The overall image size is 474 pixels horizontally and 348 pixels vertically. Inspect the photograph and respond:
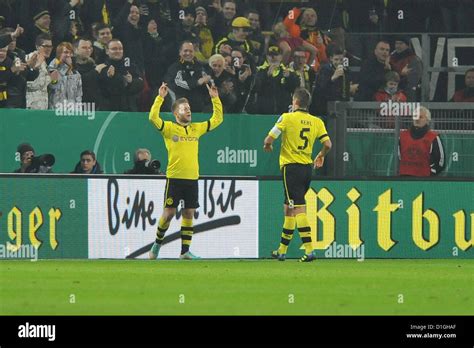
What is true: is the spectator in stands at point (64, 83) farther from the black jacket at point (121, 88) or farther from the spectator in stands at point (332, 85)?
the spectator in stands at point (332, 85)

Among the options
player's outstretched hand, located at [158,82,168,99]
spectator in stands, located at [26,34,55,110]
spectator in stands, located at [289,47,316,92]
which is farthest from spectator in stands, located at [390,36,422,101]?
spectator in stands, located at [26,34,55,110]

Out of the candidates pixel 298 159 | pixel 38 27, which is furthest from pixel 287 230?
pixel 38 27

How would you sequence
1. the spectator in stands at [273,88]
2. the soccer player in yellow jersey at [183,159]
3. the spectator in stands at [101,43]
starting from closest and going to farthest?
the soccer player in yellow jersey at [183,159] < the spectator in stands at [273,88] < the spectator in stands at [101,43]

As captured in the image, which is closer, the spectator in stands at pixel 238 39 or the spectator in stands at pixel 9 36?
the spectator in stands at pixel 9 36

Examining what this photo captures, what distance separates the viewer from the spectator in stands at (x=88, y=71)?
16.0 metres

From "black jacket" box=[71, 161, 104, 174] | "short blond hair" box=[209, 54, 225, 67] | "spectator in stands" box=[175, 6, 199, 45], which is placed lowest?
"black jacket" box=[71, 161, 104, 174]

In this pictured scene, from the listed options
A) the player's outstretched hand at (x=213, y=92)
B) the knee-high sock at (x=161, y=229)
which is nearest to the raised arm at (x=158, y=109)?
the player's outstretched hand at (x=213, y=92)

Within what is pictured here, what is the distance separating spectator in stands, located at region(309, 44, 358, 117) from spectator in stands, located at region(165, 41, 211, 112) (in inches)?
55.7

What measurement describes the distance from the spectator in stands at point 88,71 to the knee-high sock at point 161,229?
165cm

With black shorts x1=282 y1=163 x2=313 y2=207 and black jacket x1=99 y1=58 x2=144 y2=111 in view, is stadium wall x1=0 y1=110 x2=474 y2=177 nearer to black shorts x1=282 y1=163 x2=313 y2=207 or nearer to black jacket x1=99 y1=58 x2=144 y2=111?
black jacket x1=99 y1=58 x2=144 y2=111

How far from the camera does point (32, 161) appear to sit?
16016 millimetres

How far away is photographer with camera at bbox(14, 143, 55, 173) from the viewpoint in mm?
15961

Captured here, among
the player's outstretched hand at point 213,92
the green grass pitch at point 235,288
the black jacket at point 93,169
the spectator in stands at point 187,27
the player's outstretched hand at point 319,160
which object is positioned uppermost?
the spectator in stands at point 187,27

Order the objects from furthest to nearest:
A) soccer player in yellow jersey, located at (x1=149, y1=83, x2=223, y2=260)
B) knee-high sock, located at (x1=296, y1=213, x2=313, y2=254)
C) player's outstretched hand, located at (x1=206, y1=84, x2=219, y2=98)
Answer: soccer player in yellow jersey, located at (x1=149, y1=83, x2=223, y2=260) < player's outstretched hand, located at (x1=206, y1=84, x2=219, y2=98) < knee-high sock, located at (x1=296, y1=213, x2=313, y2=254)
